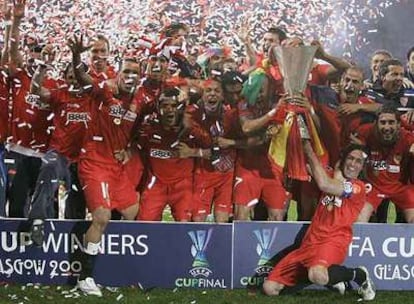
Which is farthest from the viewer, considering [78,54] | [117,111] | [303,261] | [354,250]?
[354,250]

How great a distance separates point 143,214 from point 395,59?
2451 mm

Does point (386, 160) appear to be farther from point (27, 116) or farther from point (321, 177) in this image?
point (27, 116)

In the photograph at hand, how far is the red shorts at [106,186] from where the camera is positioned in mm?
6516

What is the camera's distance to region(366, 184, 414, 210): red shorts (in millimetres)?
6863

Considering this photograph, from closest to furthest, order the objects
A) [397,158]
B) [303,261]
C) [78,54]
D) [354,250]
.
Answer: [78,54]
[303,261]
[354,250]
[397,158]

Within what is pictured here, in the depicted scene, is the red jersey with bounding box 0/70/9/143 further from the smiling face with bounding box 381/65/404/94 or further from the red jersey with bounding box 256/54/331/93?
the smiling face with bounding box 381/65/404/94

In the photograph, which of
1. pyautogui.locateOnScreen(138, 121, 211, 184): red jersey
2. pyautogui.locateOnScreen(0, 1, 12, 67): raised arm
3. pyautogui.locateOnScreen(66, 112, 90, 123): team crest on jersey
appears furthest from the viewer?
pyautogui.locateOnScreen(138, 121, 211, 184): red jersey

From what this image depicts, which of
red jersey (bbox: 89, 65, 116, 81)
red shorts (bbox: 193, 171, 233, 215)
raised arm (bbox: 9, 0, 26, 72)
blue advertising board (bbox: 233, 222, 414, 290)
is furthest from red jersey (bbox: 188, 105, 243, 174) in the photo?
raised arm (bbox: 9, 0, 26, 72)

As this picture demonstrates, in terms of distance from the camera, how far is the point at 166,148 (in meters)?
6.72

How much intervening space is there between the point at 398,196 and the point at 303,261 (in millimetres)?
1055

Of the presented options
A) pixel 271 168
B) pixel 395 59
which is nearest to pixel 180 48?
pixel 271 168

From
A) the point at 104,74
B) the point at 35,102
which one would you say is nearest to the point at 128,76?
the point at 104,74

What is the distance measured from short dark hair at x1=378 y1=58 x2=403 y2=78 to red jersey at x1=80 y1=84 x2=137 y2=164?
6.74 ft

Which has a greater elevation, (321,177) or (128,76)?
(128,76)
